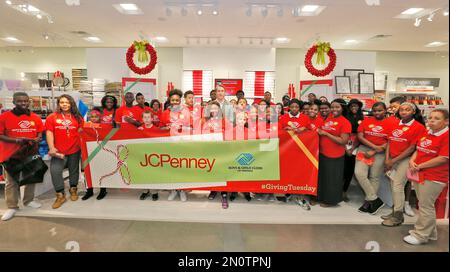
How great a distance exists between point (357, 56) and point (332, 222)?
6459 millimetres

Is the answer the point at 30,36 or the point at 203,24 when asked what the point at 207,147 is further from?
the point at 30,36

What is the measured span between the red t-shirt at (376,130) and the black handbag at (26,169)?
4.09m

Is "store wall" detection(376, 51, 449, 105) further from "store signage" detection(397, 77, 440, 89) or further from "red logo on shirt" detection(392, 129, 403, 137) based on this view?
"red logo on shirt" detection(392, 129, 403, 137)

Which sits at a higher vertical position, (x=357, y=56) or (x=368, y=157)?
(x=357, y=56)

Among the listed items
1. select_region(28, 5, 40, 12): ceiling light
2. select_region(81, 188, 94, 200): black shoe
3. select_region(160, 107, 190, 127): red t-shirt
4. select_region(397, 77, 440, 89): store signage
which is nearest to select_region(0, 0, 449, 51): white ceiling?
select_region(28, 5, 40, 12): ceiling light

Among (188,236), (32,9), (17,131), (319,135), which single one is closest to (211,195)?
(188,236)

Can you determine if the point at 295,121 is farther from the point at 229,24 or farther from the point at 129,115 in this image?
the point at 229,24

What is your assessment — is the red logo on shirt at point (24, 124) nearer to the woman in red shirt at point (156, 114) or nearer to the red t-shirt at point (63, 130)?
the red t-shirt at point (63, 130)

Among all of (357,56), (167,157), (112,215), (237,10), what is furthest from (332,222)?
(357,56)

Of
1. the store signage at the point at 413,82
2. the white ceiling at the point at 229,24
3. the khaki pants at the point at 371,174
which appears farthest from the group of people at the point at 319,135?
the store signage at the point at 413,82

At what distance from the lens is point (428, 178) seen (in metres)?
2.70

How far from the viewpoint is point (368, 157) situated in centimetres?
354

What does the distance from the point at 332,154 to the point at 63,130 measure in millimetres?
3431

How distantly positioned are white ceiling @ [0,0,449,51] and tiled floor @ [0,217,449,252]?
3984 mm
